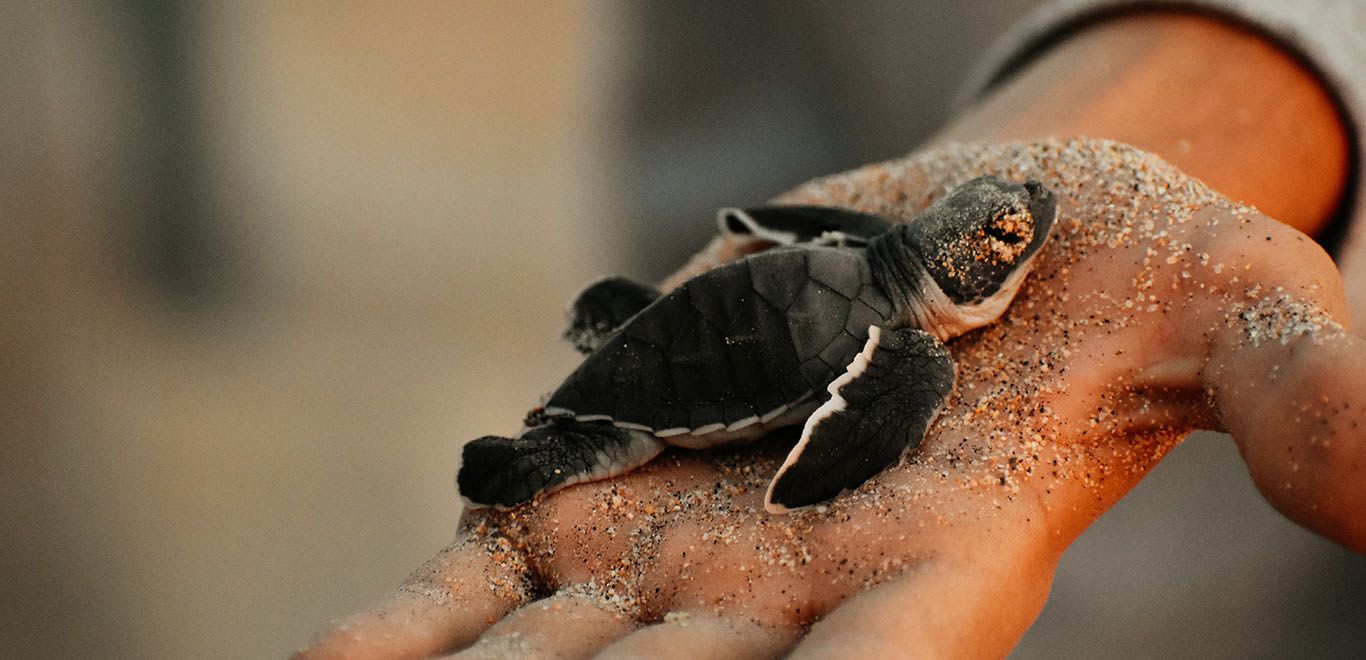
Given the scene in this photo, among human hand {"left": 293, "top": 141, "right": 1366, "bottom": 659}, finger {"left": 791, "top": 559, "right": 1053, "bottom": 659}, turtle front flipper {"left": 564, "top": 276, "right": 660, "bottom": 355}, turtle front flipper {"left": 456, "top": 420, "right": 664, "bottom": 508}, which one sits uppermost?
turtle front flipper {"left": 564, "top": 276, "right": 660, "bottom": 355}

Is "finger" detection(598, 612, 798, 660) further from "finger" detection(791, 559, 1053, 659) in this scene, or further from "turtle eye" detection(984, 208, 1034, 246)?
"turtle eye" detection(984, 208, 1034, 246)

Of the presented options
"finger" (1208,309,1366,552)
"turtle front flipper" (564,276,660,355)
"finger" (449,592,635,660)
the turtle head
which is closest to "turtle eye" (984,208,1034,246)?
the turtle head

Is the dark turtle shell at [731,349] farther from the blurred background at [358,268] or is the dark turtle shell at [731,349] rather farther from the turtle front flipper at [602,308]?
the blurred background at [358,268]

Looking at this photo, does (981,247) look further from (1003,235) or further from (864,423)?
(864,423)

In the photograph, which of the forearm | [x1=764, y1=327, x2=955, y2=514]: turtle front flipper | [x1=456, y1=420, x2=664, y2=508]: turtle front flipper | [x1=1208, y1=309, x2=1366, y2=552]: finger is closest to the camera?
[x1=1208, y1=309, x2=1366, y2=552]: finger

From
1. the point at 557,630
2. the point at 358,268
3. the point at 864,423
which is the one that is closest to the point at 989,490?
the point at 864,423

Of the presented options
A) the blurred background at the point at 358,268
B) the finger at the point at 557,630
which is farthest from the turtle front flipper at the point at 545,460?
the blurred background at the point at 358,268
